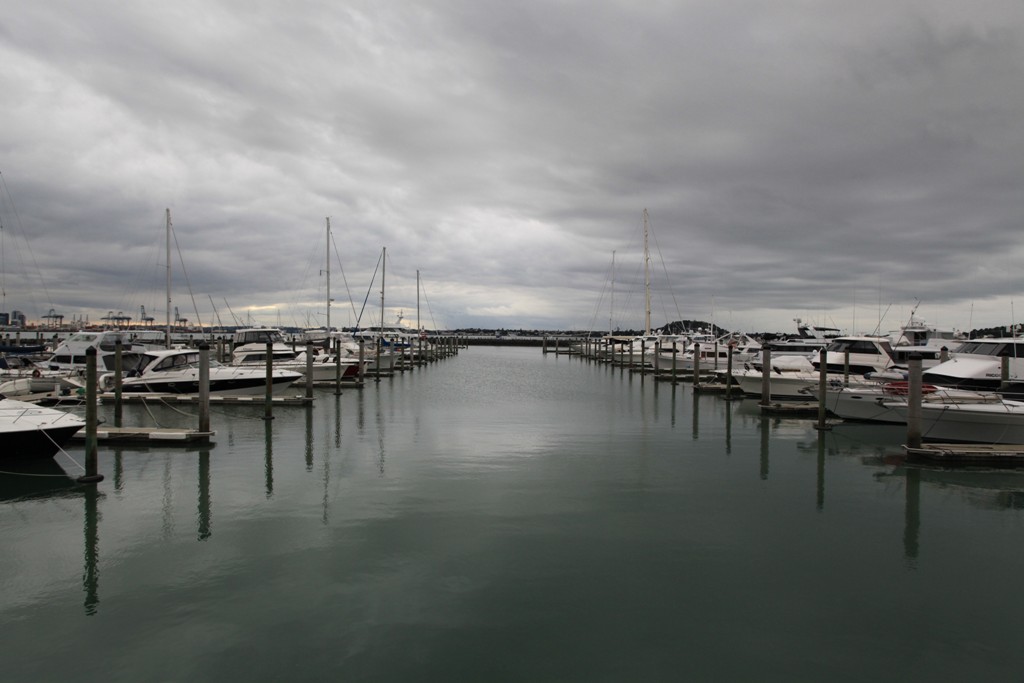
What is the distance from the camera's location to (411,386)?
38.6 m

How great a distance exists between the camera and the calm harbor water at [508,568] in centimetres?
652

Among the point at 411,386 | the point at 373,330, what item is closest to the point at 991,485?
the point at 411,386

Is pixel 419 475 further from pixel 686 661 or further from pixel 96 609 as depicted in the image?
pixel 686 661

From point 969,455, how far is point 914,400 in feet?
6.20

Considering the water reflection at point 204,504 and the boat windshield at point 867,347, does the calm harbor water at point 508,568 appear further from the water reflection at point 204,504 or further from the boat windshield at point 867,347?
the boat windshield at point 867,347

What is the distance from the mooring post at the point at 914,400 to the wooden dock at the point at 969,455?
0.73 ft

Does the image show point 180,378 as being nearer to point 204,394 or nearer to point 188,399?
point 188,399

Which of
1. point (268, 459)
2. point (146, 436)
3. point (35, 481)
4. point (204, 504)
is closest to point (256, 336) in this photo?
point (146, 436)

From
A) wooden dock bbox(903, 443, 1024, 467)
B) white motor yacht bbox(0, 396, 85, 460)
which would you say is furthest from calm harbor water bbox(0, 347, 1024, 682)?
white motor yacht bbox(0, 396, 85, 460)

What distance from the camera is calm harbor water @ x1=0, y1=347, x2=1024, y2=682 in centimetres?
652

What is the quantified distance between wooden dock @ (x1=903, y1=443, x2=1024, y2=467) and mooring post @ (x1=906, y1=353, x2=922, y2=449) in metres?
0.22

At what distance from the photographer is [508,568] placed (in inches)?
344

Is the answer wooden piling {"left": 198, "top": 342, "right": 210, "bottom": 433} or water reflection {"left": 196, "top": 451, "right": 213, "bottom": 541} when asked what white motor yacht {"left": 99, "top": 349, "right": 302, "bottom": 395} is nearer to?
wooden piling {"left": 198, "top": 342, "right": 210, "bottom": 433}

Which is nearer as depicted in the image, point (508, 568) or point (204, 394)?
point (508, 568)
